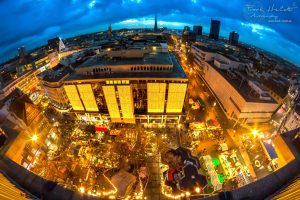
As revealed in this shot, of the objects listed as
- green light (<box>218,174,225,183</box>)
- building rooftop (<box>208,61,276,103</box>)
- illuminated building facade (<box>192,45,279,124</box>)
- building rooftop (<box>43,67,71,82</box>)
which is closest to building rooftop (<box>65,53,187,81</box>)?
building rooftop (<box>43,67,71,82</box>)

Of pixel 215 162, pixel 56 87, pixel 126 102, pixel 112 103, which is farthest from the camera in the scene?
pixel 56 87

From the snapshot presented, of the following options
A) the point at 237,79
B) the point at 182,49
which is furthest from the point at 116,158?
the point at 182,49

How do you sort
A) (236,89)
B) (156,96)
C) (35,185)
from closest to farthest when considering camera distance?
(35,185) < (156,96) < (236,89)

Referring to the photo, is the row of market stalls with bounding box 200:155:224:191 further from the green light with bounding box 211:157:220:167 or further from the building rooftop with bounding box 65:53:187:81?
the building rooftop with bounding box 65:53:187:81

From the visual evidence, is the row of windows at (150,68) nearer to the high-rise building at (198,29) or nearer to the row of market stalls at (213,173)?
the row of market stalls at (213,173)

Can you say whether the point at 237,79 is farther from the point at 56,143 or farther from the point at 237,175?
the point at 56,143

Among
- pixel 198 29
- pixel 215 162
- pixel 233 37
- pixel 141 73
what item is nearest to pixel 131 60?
pixel 141 73

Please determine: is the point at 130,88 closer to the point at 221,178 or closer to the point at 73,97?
the point at 73,97
